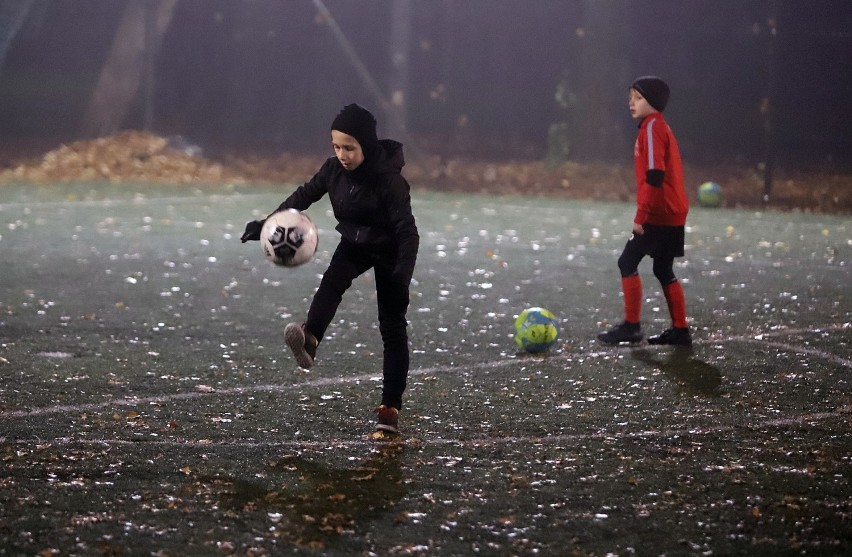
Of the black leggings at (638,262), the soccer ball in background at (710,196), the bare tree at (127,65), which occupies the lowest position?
the black leggings at (638,262)

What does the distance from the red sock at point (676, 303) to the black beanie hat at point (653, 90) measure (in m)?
1.15

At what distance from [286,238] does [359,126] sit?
69 cm

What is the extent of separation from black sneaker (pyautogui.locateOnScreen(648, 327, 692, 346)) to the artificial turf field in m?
0.16

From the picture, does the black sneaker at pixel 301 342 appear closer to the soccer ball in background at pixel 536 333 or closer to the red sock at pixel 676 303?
the soccer ball in background at pixel 536 333

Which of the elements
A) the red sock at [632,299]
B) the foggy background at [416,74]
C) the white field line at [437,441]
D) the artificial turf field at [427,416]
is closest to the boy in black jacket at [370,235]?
the white field line at [437,441]

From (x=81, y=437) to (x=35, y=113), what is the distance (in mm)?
18094

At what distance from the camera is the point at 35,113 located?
22062 mm

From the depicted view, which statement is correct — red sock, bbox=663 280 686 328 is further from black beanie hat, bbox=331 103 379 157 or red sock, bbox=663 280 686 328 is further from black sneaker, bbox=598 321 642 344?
black beanie hat, bbox=331 103 379 157

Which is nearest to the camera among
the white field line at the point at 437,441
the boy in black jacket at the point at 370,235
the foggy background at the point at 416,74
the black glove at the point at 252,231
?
the white field line at the point at 437,441

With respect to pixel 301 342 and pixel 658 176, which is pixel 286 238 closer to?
pixel 301 342

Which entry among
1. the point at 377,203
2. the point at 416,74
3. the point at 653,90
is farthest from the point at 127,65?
the point at 377,203

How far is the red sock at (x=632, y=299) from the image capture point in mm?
7785

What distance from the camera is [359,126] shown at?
5324 mm

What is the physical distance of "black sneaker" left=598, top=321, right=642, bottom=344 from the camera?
7.77m
